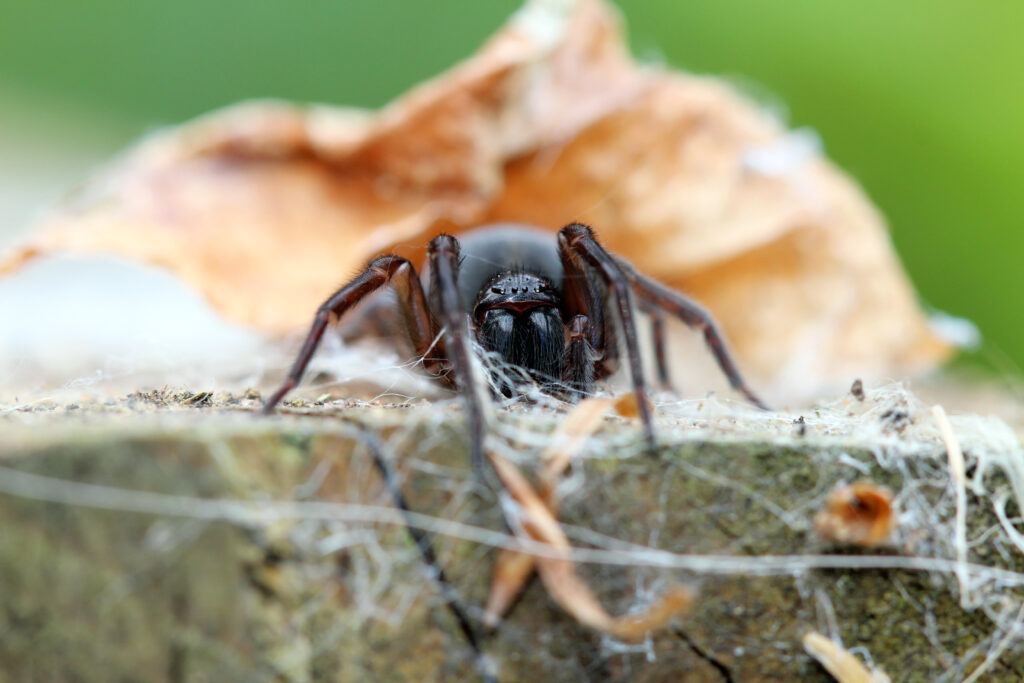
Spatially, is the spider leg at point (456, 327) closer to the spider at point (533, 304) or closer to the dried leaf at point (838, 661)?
the spider at point (533, 304)

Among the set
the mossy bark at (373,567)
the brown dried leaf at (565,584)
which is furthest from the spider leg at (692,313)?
the brown dried leaf at (565,584)

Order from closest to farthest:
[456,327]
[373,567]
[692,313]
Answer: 1. [373,567]
2. [456,327]
3. [692,313]

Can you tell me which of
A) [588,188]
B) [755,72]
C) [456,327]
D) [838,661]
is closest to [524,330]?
[456,327]

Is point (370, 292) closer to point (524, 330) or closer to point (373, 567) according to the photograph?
point (524, 330)

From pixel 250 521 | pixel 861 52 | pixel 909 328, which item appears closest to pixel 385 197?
pixel 909 328

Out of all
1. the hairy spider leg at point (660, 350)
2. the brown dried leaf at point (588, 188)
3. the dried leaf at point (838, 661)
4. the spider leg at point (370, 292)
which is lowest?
the dried leaf at point (838, 661)

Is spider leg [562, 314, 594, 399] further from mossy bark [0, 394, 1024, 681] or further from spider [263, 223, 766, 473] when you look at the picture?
mossy bark [0, 394, 1024, 681]
